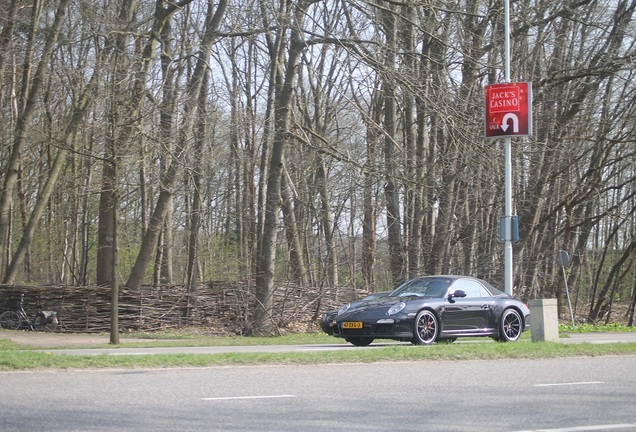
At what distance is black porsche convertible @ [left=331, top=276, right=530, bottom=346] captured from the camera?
766 inches

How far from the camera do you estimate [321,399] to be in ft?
33.6

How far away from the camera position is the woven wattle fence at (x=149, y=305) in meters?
31.5

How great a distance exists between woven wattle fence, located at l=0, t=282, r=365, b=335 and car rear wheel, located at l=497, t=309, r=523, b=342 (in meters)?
11.0

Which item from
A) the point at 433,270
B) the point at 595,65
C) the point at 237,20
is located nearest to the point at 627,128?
the point at 595,65

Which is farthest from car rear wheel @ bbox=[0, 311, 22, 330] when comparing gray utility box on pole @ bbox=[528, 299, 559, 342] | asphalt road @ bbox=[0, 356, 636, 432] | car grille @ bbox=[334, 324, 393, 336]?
asphalt road @ bbox=[0, 356, 636, 432]

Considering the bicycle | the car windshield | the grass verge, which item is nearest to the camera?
the grass verge

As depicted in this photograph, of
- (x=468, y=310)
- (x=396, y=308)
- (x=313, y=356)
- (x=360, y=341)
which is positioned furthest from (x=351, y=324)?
(x=313, y=356)

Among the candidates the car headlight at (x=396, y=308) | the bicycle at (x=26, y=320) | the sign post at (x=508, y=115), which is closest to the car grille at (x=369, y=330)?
the car headlight at (x=396, y=308)

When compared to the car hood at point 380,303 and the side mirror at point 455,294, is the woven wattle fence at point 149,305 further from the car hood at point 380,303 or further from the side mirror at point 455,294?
the side mirror at point 455,294

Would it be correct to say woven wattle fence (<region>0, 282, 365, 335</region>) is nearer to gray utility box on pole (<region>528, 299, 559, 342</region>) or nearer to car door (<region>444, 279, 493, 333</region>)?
car door (<region>444, 279, 493, 333</region>)

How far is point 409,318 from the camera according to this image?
19438 millimetres

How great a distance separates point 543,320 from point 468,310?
1650 millimetres

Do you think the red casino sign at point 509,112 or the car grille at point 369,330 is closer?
the car grille at point 369,330

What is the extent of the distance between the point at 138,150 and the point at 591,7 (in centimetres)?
1808
